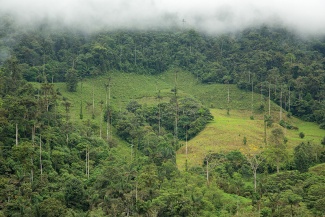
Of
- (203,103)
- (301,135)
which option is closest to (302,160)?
(301,135)

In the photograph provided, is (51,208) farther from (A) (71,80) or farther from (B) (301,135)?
(B) (301,135)

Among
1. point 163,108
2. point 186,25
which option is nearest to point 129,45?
point 186,25

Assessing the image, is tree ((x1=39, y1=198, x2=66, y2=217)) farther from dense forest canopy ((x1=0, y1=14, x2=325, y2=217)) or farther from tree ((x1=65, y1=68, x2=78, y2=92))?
tree ((x1=65, y1=68, x2=78, y2=92))

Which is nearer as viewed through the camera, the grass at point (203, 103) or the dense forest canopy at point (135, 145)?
the dense forest canopy at point (135, 145)

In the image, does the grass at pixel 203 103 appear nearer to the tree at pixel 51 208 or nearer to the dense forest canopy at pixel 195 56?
the dense forest canopy at pixel 195 56

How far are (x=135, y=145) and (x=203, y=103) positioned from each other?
27.6 m

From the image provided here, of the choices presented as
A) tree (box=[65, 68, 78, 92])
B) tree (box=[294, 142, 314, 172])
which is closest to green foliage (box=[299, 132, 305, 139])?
tree (box=[294, 142, 314, 172])

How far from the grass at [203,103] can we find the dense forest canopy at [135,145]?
6.20 ft

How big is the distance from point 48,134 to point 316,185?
32.8 m

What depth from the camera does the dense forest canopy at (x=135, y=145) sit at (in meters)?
49.3

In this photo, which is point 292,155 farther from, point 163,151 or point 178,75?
point 178,75

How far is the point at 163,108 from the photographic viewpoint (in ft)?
277

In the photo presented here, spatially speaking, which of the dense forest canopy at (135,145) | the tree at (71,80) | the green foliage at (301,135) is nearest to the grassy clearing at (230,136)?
the green foliage at (301,135)

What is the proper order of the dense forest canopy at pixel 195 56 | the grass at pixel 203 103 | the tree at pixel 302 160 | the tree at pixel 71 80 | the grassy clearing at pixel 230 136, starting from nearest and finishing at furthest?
the tree at pixel 302 160, the grassy clearing at pixel 230 136, the grass at pixel 203 103, the tree at pixel 71 80, the dense forest canopy at pixel 195 56
